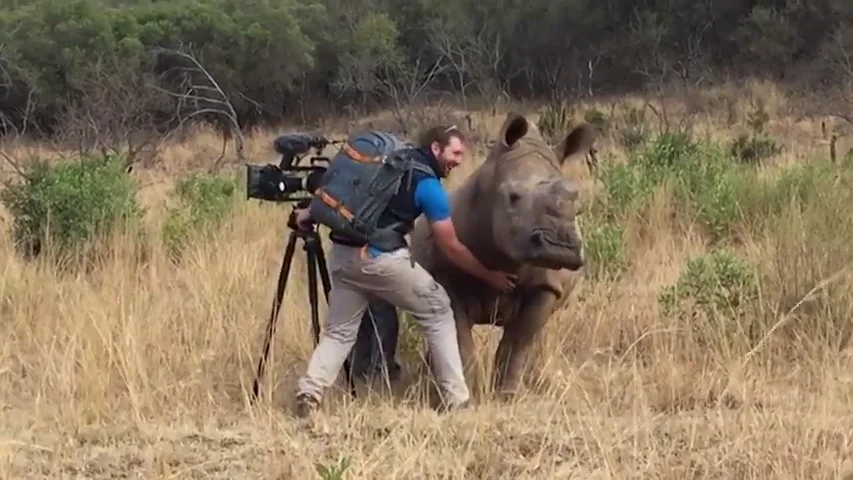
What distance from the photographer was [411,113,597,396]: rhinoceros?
221 inches

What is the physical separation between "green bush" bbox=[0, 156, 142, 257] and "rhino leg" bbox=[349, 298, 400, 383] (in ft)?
11.3

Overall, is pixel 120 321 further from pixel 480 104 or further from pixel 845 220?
pixel 480 104

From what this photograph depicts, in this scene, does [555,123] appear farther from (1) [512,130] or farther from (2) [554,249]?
(2) [554,249]

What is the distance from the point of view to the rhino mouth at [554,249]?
5.48 metres

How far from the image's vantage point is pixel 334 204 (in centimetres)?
564

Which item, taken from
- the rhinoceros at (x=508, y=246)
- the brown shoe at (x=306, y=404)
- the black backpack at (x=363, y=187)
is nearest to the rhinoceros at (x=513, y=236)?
the rhinoceros at (x=508, y=246)

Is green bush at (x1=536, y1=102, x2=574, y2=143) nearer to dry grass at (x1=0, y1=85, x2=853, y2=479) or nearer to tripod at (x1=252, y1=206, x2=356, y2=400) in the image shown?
dry grass at (x1=0, y1=85, x2=853, y2=479)

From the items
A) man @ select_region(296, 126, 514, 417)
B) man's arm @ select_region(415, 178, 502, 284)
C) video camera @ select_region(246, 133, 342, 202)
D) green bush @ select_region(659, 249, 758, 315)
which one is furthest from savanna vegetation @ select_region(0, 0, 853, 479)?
video camera @ select_region(246, 133, 342, 202)

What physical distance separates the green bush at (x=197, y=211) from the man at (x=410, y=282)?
3776 mm

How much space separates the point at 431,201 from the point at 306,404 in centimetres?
105

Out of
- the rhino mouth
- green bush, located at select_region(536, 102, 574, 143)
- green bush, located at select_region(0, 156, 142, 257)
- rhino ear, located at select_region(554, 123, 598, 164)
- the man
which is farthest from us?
green bush, located at select_region(536, 102, 574, 143)

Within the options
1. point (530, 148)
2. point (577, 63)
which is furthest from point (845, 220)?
point (577, 63)

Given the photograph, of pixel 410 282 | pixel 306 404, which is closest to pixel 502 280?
pixel 410 282

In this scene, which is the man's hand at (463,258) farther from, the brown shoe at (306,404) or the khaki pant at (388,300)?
the brown shoe at (306,404)
